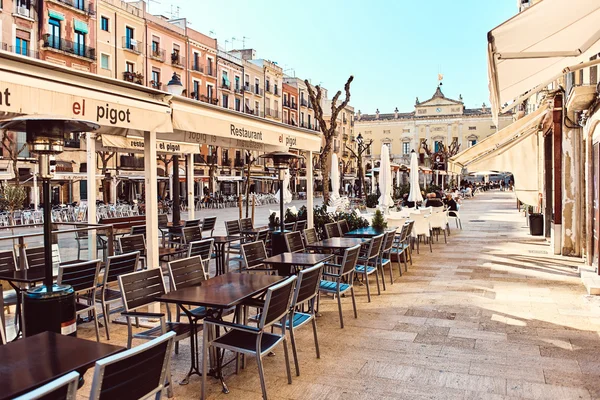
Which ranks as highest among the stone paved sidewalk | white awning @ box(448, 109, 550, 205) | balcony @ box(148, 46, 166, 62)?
balcony @ box(148, 46, 166, 62)

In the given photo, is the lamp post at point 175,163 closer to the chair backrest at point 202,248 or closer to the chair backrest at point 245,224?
the chair backrest at point 245,224

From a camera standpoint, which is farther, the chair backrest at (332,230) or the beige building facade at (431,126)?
the beige building facade at (431,126)

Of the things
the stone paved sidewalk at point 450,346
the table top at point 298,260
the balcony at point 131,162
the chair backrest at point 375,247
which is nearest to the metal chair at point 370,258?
the chair backrest at point 375,247

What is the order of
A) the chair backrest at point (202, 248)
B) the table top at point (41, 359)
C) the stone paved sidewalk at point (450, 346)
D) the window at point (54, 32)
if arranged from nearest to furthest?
the table top at point (41, 359) < the stone paved sidewalk at point (450, 346) < the chair backrest at point (202, 248) < the window at point (54, 32)

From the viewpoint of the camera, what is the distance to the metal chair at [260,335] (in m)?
3.31

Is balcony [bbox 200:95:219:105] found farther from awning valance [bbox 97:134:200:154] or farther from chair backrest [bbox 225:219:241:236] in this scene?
chair backrest [bbox 225:219:241:236]

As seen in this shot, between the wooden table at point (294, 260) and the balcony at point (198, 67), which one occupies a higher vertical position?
the balcony at point (198, 67)

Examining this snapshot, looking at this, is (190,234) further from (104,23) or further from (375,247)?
(104,23)

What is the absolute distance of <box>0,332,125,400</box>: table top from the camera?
2.10 m

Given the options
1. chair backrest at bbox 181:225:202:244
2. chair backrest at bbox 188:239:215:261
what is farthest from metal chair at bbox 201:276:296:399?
chair backrest at bbox 181:225:202:244

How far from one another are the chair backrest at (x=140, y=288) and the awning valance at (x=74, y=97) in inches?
52.3

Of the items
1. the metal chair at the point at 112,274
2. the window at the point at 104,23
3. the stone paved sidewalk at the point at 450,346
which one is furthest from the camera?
the window at the point at 104,23

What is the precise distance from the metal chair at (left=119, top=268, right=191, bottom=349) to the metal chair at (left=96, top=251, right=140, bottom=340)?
3.22 feet

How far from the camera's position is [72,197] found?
2819 cm
